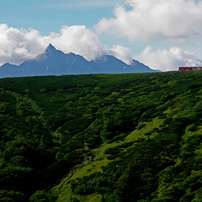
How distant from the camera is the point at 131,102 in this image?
88125mm

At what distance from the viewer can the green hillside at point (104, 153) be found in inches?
1258

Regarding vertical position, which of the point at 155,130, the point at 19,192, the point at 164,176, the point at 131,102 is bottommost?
the point at 19,192

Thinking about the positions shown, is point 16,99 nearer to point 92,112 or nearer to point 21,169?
point 92,112

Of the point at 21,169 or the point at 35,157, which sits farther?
the point at 35,157

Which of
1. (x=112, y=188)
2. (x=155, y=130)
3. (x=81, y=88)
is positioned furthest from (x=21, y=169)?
(x=81, y=88)

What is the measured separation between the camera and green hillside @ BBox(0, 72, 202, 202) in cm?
3195

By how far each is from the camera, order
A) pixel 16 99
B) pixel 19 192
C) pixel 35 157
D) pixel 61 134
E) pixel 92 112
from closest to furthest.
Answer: pixel 19 192 → pixel 35 157 → pixel 61 134 → pixel 92 112 → pixel 16 99

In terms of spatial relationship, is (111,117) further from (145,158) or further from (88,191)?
(88,191)

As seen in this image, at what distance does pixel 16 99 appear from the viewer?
96.8m

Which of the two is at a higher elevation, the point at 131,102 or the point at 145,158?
the point at 131,102

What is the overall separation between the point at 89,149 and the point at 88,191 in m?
18.7

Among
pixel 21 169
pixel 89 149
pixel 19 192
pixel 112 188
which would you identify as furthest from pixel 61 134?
pixel 112 188

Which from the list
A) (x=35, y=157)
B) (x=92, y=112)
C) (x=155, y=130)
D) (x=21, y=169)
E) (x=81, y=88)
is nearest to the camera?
(x=21, y=169)

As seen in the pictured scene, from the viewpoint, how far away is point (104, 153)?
48.2m
